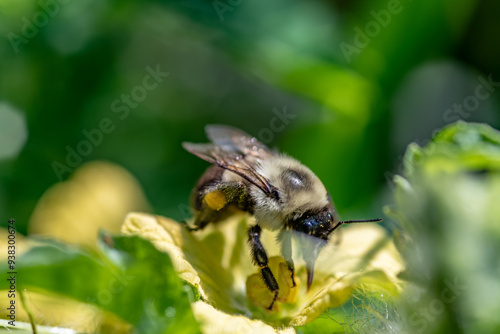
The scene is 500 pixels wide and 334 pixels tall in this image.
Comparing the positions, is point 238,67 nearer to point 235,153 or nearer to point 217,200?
point 235,153

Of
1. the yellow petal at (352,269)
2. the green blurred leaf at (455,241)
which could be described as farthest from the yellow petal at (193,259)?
the green blurred leaf at (455,241)

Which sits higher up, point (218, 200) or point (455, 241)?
point (455, 241)

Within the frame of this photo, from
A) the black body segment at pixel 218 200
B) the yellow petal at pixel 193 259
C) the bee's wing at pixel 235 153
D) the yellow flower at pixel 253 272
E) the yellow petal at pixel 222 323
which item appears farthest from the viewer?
the black body segment at pixel 218 200

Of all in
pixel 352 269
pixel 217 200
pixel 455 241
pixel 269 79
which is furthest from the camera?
pixel 269 79

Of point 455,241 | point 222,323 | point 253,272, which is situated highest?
point 455,241

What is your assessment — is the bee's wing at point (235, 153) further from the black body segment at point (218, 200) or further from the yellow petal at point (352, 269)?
the yellow petal at point (352, 269)

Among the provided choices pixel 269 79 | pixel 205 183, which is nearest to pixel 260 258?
pixel 205 183

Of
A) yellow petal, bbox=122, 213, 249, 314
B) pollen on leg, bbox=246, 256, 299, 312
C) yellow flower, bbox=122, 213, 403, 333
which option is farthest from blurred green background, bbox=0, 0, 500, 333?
pollen on leg, bbox=246, 256, 299, 312
